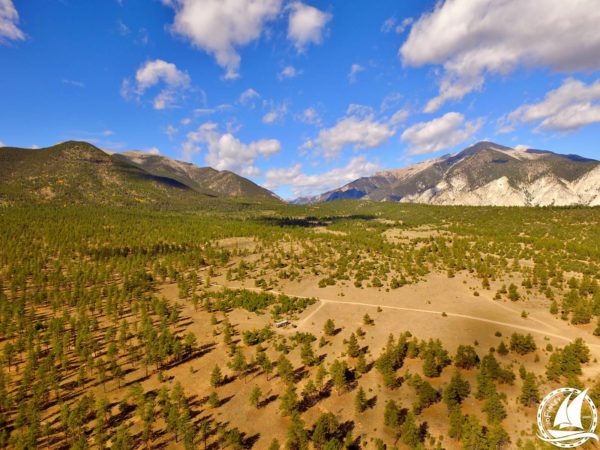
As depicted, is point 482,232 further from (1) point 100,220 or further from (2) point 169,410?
(1) point 100,220

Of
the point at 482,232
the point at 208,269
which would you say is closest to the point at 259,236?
the point at 208,269

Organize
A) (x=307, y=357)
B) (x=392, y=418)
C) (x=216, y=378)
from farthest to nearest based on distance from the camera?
(x=307, y=357) → (x=216, y=378) → (x=392, y=418)

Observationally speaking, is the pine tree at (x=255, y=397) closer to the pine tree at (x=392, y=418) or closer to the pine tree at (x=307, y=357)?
the pine tree at (x=307, y=357)

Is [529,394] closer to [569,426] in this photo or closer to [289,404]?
[569,426]

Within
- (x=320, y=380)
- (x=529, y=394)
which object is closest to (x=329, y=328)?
(x=320, y=380)

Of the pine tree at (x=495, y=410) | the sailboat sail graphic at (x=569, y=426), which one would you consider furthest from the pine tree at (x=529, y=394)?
the pine tree at (x=495, y=410)

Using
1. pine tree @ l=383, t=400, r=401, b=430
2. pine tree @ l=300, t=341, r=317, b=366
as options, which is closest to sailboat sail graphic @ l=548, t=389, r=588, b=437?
pine tree @ l=383, t=400, r=401, b=430

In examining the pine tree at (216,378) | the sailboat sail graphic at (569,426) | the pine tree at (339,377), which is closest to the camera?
the sailboat sail graphic at (569,426)
